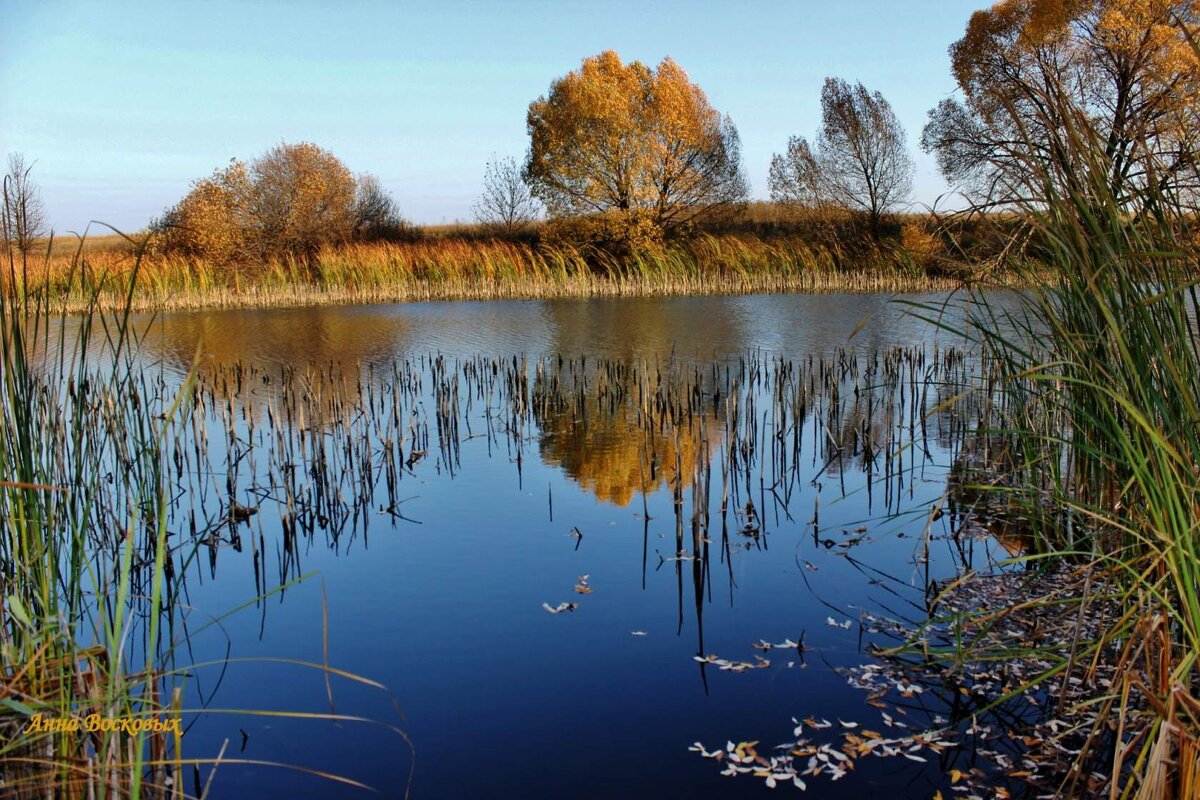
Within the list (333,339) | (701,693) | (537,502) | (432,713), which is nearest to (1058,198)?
(701,693)

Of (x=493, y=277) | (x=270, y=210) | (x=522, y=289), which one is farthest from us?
(x=270, y=210)

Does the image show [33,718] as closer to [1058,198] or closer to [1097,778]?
[1097,778]

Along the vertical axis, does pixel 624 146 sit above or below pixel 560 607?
above

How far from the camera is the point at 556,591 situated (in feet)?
17.2

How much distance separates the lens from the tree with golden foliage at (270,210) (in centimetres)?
3369

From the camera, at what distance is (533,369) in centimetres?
1356

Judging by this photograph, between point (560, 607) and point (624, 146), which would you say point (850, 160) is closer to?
point (624, 146)

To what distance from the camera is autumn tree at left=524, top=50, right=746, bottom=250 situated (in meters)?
36.8

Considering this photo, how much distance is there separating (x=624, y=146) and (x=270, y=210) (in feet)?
46.2

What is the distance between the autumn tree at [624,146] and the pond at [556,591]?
27.7 meters

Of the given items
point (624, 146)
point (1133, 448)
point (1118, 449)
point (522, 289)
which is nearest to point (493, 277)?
point (522, 289)

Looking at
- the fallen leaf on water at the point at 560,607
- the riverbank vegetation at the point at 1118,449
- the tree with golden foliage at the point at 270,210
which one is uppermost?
the tree with golden foliage at the point at 270,210

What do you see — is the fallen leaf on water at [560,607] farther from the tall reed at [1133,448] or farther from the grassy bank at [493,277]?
the grassy bank at [493,277]

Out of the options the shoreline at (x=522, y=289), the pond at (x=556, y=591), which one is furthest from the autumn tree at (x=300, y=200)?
the pond at (x=556, y=591)
